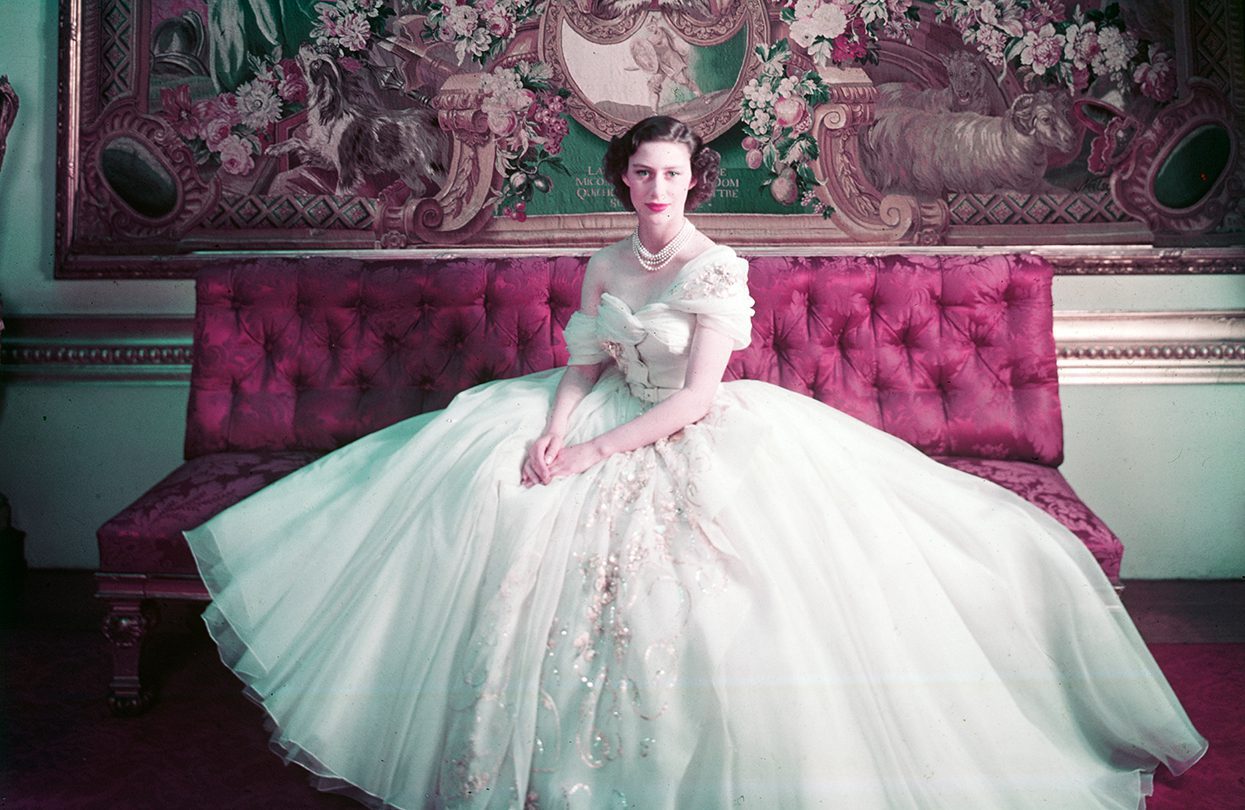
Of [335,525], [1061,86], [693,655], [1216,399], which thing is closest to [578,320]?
[335,525]

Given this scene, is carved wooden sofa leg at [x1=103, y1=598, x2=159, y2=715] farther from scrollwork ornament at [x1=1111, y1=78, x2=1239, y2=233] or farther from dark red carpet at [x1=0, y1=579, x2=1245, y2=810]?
scrollwork ornament at [x1=1111, y1=78, x2=1239, y2=233]

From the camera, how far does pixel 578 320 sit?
100 inches

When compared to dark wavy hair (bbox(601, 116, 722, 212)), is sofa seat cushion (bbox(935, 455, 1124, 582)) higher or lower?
lower

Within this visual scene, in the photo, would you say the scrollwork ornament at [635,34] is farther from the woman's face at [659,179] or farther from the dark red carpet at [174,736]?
the dark red carpet at [174,736]

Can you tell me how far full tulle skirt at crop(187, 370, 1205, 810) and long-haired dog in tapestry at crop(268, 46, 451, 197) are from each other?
130 centimetres

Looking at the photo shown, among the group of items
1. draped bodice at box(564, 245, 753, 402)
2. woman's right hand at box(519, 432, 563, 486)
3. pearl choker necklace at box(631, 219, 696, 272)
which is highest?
pearl choker necklace at box(631, 219, 696, 272)

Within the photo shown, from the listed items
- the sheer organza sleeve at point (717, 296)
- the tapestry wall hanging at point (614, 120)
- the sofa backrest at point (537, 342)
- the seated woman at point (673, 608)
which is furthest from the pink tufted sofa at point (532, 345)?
the sheer organza sleeve at point (717, 296)

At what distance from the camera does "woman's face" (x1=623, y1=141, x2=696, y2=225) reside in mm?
2311

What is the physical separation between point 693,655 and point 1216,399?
99.8 inches

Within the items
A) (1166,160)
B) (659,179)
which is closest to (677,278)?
(659,179)

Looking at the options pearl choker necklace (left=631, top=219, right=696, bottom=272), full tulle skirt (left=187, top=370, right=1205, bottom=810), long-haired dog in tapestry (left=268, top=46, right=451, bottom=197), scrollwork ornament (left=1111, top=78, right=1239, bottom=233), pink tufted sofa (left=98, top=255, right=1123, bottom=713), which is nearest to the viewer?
full tulle skirt (left=187, top=370, right=1205, bottom=810)

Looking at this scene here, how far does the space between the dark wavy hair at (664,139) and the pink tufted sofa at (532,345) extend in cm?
47

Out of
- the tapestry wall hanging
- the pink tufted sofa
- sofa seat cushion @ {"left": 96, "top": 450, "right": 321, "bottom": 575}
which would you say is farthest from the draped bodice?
sofa seat cushion @ {"left": 96, "top": 450, "right": 321, "bottom": 575}

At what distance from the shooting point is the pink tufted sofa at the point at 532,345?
2873mm
